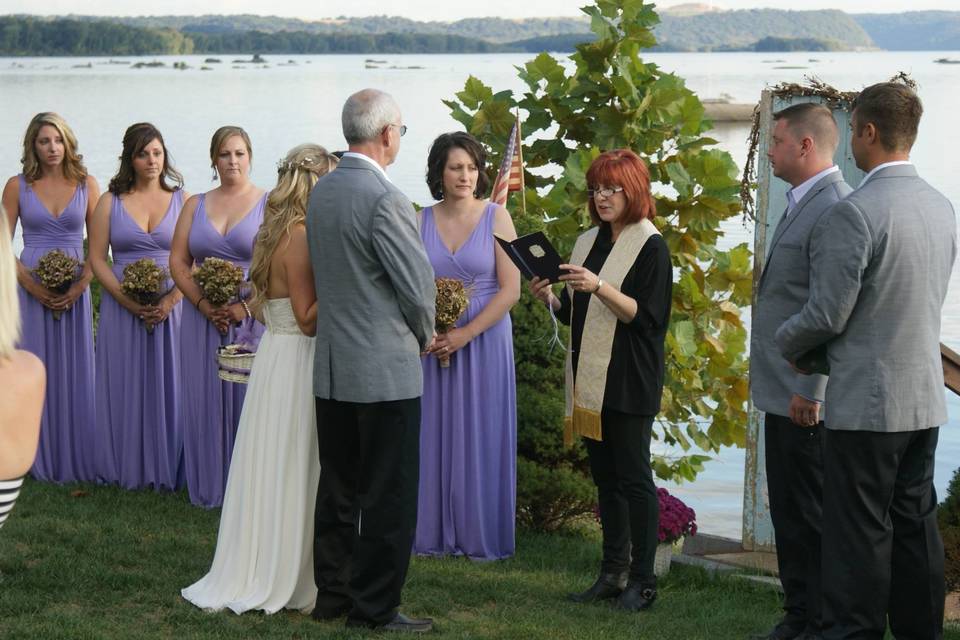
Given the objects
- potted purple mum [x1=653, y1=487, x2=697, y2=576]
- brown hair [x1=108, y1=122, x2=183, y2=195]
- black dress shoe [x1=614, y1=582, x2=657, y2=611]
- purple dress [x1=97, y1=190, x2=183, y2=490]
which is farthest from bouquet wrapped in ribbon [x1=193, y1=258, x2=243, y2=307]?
black dress shoe [x1=614, y1=582, x2=657, y2=611]

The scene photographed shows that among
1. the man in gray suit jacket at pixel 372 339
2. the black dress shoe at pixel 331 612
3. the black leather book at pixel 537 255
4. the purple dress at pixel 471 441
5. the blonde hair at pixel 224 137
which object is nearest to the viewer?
the man in gray suit jacket at pixel 372 339

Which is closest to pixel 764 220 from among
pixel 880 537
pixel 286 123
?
pixel 880 537

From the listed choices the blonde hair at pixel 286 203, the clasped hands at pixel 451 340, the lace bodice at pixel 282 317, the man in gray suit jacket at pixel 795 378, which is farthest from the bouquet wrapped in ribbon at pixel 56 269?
the man in gray suit jacket at pixel 795 378

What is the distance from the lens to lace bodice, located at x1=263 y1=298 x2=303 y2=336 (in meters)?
5.88

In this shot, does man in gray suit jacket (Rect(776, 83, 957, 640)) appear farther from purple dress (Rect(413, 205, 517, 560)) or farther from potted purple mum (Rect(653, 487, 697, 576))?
purple dress (Rect(413, 205, 517, 560))

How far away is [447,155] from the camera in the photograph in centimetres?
702

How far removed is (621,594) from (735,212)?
3.17 metres

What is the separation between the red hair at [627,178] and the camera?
6.02 metres

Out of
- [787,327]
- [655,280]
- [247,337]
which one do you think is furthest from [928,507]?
[247,337]

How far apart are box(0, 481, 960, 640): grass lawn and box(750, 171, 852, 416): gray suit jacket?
114cm

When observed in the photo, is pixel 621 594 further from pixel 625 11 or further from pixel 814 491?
pixel 625 11

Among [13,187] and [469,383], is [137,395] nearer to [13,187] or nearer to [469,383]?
[13,187]

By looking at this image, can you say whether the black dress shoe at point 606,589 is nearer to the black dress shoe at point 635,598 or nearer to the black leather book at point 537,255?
the black dress shoe at point 635,598

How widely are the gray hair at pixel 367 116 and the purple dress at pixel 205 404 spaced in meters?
2.58
